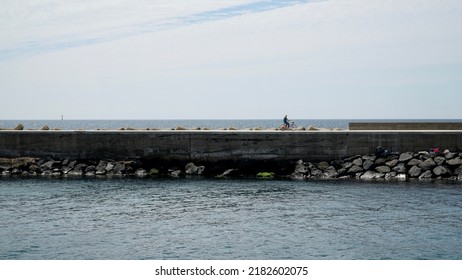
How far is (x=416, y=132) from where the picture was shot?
3275 cm

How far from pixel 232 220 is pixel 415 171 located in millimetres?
13093

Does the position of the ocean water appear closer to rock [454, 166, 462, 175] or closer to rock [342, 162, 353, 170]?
rock [454, 166, 462, 175]

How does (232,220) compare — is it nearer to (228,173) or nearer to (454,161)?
(228,173)

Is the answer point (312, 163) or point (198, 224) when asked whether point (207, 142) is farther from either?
point (198, 224)

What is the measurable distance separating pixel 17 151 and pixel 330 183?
58.7 feet

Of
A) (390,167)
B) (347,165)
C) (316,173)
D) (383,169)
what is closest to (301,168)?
(316,173)

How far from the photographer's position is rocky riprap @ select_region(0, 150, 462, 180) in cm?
3111

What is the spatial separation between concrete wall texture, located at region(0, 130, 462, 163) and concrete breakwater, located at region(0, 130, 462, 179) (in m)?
0.05

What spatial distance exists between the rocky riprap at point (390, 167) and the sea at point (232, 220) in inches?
56.5

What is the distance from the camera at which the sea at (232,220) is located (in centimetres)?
1730

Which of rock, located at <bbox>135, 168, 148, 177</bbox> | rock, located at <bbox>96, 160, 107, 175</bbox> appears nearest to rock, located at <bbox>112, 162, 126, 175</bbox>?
rock, located at <bbox>96, 160, 107, 175</bbox>

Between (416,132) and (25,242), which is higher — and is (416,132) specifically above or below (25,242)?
above

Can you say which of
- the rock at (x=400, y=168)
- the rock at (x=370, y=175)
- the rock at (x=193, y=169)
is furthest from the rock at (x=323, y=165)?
the rock at (x=193, y=169)
